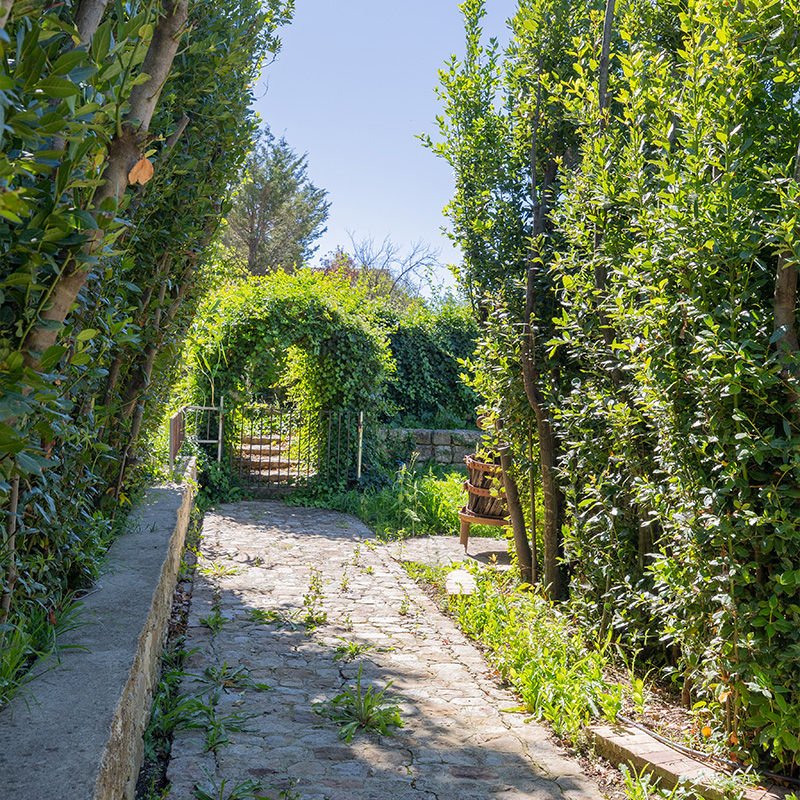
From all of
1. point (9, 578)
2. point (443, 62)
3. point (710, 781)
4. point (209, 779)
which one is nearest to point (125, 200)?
point (9, 578)

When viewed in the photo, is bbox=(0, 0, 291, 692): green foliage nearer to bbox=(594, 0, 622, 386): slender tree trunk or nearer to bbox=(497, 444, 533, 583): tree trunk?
bbox=(594, 0, 622, 386): slender tree trunk

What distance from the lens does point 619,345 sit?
3637 mm

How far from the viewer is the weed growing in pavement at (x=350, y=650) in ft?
14.5

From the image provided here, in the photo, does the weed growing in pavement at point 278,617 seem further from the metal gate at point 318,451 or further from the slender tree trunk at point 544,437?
the metal gate at point 318,451

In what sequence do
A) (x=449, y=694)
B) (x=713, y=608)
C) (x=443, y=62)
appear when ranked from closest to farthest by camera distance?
1. (x=713, y=608)
2. (x=449, y=694)
3. (x=443, y=62)

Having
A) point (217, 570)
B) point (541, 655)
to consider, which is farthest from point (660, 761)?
point (217, 570)

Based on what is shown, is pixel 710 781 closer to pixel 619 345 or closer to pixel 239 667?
pixel 619 345

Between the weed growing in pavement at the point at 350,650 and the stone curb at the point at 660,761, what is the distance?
5.39 feet

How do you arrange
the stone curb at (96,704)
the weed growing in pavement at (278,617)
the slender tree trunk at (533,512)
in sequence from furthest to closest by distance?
the slender tree trunk at (533,512), the weed growing in pavement at (278,617), the stone curb at (96,704)

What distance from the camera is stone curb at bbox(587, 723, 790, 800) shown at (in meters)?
2.70

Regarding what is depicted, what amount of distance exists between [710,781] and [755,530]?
3.33 ft

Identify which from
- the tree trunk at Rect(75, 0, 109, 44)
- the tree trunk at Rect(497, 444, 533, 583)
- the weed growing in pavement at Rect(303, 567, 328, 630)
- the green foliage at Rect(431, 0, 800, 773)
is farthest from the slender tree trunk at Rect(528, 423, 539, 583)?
the tree trunk at Rect(75, 0, 109, 44)

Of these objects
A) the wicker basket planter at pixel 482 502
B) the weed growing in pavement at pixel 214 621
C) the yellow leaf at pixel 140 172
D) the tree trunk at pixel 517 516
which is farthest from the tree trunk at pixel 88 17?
the wicker basket planter at pixel 482 502

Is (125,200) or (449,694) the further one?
(449,694)
